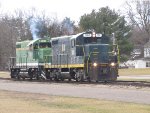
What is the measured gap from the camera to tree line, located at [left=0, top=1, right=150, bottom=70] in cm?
7656

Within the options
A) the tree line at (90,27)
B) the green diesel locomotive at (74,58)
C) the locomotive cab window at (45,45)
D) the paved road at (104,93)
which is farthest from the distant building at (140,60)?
the paved road at (104,93)

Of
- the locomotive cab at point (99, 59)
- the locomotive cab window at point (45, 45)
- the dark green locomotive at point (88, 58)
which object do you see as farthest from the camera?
the locomotive cab window at point (45, 45)

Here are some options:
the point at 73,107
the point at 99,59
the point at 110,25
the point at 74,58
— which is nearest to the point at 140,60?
the point at 110,25

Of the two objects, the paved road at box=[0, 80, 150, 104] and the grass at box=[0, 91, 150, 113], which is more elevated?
the paved road at box=[0, 80, 150, 104]

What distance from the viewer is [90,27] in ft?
249

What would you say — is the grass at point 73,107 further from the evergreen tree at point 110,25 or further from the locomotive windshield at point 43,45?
the evergreen tree at point 110,25

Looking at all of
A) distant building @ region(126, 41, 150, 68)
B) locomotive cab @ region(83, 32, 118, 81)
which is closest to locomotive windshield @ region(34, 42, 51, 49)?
locomotive cab @ region(83, 32, 118, 81)

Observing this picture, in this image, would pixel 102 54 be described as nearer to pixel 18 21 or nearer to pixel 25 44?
pixel 25 44

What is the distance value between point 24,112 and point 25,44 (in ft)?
90.2

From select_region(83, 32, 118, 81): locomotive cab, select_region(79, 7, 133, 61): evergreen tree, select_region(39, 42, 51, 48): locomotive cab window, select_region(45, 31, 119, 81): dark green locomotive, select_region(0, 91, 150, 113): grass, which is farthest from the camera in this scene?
select_region(79, 7, 133, 61): evergreen tree

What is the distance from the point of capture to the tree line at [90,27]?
76562mm

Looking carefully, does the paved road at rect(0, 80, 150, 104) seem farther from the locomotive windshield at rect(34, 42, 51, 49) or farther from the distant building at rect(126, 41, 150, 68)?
Result: the distant building at rect(126, 41, 150, 68)

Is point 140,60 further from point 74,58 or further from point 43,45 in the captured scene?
point 74,58

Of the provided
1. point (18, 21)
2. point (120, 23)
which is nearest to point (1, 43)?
point (18, 21)
